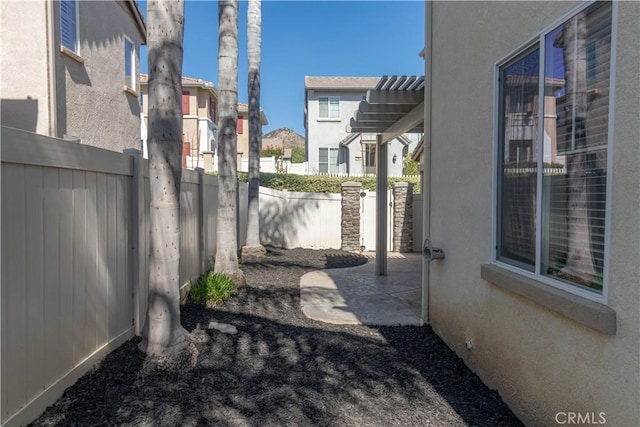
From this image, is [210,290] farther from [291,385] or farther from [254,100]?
[254,100]

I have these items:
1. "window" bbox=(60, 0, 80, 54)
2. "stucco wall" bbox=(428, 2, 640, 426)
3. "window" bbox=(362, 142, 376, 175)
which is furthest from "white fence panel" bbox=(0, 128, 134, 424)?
"window" bbox=(362, 142, 376, 175)

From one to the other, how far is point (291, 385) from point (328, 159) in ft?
79.8

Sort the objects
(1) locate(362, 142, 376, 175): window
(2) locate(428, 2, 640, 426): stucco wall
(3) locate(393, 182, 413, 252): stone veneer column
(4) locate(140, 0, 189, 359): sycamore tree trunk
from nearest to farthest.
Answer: (2) locate(428, 2, 640, 426): stucco wall, (4) locate(140, 0, 189, 359): sycamore tree trunk, (3) locate(393, 182, 413, 252): stone veneer column, (1) locate(362, 142, 376, 175): window

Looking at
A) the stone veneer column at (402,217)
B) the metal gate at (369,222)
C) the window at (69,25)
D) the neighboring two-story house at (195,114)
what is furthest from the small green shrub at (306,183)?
the neighboring two-story house at (195,114)

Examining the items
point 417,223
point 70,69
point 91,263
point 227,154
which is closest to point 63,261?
point 91,263

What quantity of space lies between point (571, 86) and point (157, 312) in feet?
12.0

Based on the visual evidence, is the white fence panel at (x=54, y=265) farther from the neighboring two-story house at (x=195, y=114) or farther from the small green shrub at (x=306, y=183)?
the neighboring two-story house at (x=195, y=114)

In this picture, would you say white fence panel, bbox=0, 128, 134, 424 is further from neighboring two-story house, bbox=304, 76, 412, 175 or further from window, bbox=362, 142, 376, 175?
Answer: neighboring two-story house, bbox=304, 76, 412, 175

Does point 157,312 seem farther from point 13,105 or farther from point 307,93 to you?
point 307,93

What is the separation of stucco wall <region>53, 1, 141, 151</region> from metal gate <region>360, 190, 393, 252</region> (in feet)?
22.7

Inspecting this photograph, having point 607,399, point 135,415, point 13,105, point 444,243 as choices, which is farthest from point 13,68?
point 607,399

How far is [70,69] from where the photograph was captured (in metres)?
8.34

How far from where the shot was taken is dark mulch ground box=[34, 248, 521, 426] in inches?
121

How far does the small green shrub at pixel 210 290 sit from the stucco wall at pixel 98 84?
4108 mm
